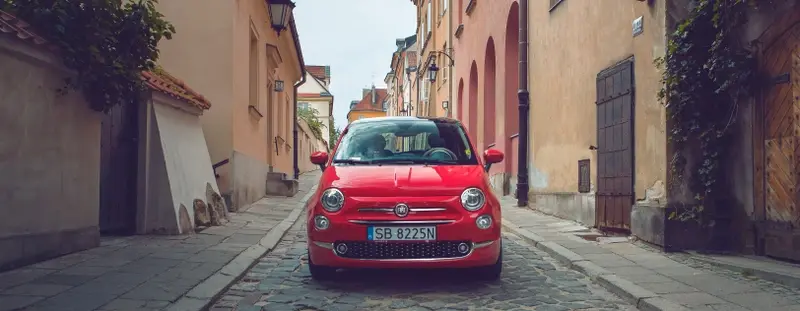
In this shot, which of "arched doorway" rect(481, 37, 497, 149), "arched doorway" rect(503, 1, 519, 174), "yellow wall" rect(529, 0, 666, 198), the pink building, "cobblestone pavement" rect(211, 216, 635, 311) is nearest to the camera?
"cobblestone pavement" rect(211, 216, 635, 311)

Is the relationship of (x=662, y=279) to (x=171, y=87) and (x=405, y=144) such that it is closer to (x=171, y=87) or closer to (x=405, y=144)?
(x=405, y=144)

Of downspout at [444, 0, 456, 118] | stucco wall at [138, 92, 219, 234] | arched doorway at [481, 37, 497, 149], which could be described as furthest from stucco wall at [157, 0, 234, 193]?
downspout at [444, 0, 456, 118]

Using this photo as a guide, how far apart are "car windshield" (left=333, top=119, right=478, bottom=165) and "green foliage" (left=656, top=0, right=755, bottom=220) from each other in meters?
2.41

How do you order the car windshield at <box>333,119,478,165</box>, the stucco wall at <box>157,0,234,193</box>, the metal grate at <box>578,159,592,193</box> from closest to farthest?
the car windshield at <box>333,119,478,165</box> < the metal grate at <box>578,159,592,193</box> < the stucco wall at <box>157,0,234,193</box>

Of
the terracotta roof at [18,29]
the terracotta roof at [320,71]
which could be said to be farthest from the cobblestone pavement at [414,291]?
the terracotta roof at [320,71]

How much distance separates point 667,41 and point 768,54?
3.60 feet

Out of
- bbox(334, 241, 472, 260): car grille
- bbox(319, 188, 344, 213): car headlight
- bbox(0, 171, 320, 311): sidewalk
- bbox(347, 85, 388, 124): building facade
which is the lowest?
bbox(0, 171, 320, 311): sidewalk

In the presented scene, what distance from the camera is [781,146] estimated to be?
6.87 meters

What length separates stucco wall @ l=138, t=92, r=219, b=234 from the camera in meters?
8.84

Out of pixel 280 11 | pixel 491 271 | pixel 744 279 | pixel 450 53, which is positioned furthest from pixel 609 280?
pixel 450 53

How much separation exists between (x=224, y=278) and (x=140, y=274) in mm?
711

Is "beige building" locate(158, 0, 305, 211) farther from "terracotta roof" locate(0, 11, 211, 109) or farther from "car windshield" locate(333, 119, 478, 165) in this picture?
"car windshield" locate(333, 119, 478, 165)

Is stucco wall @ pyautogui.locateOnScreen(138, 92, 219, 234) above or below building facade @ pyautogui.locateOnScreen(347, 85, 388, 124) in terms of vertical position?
below

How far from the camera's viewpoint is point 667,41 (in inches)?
310
